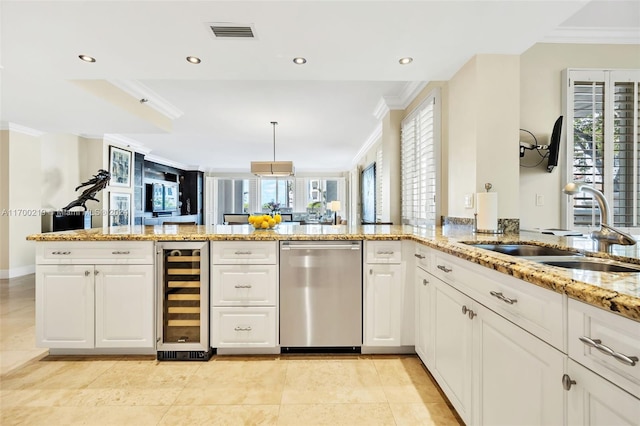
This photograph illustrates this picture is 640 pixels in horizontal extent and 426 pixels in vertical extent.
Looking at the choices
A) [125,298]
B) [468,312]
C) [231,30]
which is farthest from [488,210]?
[125,298]

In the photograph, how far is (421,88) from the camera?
3.39 meters

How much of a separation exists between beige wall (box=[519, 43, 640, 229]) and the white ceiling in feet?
0.37

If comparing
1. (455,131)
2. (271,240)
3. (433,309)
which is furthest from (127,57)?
(433,309)

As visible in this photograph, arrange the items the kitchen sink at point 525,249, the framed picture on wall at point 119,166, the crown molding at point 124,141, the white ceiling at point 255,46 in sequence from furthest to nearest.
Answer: the framed picture on wall at point 119,166, the crown molding at point 124,141, the white ceiling at point 255,46, the kitchen sink at point 525,249

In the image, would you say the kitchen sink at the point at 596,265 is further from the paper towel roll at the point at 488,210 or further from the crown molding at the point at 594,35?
the crown molding at the point at 594,35

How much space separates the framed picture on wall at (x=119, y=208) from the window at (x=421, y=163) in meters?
5.74

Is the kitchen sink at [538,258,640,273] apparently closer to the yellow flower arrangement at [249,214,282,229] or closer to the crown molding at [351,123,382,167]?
the yellow flower arrangement at [249,214,282,229]

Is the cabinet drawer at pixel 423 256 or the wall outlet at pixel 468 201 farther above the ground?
the wall outlet at pixel 468 201

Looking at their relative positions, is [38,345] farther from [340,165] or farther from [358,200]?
[340,165]

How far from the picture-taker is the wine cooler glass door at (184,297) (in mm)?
2258

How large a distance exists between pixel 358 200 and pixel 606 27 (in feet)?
21.3

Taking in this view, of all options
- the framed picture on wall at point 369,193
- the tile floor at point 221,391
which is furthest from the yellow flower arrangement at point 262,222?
the framed picture on wall at point 369,193

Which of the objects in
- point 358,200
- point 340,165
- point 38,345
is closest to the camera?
point 38,345

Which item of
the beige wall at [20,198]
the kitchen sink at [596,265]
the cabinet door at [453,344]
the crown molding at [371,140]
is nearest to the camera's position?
the kitchen sink at [596,265]
